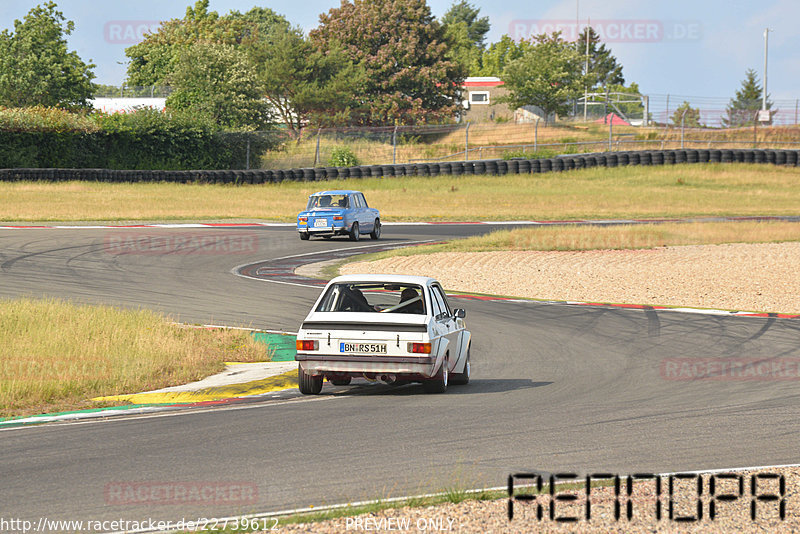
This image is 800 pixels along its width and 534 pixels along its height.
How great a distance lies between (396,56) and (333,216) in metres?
50.8

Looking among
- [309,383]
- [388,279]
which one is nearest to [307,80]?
[388,279]

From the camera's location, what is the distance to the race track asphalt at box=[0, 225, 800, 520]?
687cm

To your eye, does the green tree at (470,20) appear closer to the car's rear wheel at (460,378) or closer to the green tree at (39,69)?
the green tree at (39,69)

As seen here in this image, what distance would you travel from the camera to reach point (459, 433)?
8.69 meters

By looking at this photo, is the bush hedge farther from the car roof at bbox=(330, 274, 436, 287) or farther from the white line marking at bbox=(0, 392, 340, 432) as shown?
the white line marking at bbox=(0, 392, 340, 432)

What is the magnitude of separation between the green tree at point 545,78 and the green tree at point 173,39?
3100cm

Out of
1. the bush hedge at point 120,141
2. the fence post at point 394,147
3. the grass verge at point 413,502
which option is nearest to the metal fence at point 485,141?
the fence post at point 394,147

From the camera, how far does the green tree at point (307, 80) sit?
7507cm

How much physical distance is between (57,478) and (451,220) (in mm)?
36698

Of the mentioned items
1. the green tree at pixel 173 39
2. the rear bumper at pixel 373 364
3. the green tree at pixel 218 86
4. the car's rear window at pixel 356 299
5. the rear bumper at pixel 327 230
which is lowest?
the rear bumper at pixel 327 230

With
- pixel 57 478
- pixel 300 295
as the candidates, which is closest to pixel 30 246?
pixel 300 295

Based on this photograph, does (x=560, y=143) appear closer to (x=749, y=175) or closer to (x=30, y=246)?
(x=749, y=175)

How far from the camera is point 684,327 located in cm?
1670

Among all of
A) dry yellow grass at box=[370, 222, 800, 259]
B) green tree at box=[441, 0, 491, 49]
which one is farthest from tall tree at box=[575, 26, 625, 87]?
dry yellow grass at box=[370, 222, 800, 259]
